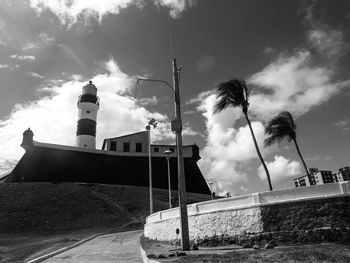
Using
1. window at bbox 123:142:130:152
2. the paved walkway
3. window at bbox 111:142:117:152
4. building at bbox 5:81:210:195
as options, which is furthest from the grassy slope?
the paved walkway

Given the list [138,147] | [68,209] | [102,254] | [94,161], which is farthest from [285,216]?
[138,147]

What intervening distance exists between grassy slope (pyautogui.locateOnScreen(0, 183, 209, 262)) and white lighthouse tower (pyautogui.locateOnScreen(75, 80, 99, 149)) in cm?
1203

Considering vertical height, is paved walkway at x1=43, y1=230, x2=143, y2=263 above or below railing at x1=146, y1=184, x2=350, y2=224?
below

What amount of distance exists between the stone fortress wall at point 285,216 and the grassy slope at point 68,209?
73.7ft

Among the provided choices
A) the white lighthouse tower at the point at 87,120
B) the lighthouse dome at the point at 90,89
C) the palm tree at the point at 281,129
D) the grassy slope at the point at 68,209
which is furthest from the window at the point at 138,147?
the palm tree at the point at 281,129

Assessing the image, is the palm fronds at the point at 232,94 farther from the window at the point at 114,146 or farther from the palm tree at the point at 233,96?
the window at the point at 114,146

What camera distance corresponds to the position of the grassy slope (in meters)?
36.5

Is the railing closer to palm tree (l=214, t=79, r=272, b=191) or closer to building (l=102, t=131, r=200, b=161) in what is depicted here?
palm tree (l=214, t=79, r=272, b=191)

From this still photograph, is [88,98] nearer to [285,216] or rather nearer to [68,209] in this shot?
[68,209]

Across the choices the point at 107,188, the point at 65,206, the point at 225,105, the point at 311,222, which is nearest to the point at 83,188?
the point at 107,188

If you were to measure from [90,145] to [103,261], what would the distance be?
177ft

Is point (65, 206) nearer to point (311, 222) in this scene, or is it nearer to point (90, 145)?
point (90, 145)

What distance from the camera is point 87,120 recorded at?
65.1m

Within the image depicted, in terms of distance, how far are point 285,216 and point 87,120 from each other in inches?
2290
